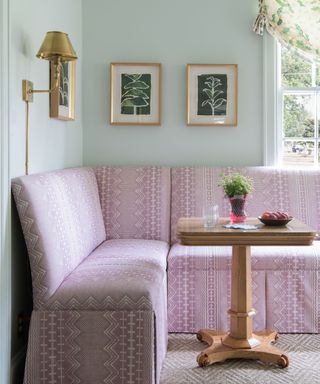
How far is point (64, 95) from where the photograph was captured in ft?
12.0

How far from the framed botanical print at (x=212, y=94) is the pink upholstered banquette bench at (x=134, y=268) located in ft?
1.46

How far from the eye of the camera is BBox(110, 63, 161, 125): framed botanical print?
14.2ft

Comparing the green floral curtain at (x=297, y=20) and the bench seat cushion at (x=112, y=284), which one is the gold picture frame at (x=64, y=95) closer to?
the bench seat cushion at (x=112, y=284)

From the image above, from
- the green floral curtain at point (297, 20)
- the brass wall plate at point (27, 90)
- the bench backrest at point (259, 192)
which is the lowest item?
the bench backrest at point (259, 192)

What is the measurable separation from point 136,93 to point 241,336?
6.78 ft

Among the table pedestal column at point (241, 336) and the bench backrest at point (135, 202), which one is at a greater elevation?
the bench backrest at point (135, 202)

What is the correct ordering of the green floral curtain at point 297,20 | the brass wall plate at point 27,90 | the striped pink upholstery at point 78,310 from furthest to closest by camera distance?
1. the green floral curtain at point 297,20
2. the brass wall plate at point 27,90
3. the striped pink upholstery at point 78,310

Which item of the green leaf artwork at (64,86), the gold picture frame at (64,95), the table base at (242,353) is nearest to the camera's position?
the table base at (242,353)

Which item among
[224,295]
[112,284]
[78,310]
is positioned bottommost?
[224,295]

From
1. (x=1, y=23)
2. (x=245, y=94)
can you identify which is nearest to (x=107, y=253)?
(x=1, y=23)

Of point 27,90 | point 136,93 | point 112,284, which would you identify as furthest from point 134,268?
point 136,93

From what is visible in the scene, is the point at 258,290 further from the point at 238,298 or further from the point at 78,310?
the point at 78,310

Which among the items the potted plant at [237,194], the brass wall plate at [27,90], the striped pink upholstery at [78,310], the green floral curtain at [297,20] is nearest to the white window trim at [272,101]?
the green floral curtain at [297,20]

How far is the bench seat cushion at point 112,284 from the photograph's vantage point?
2566mm
